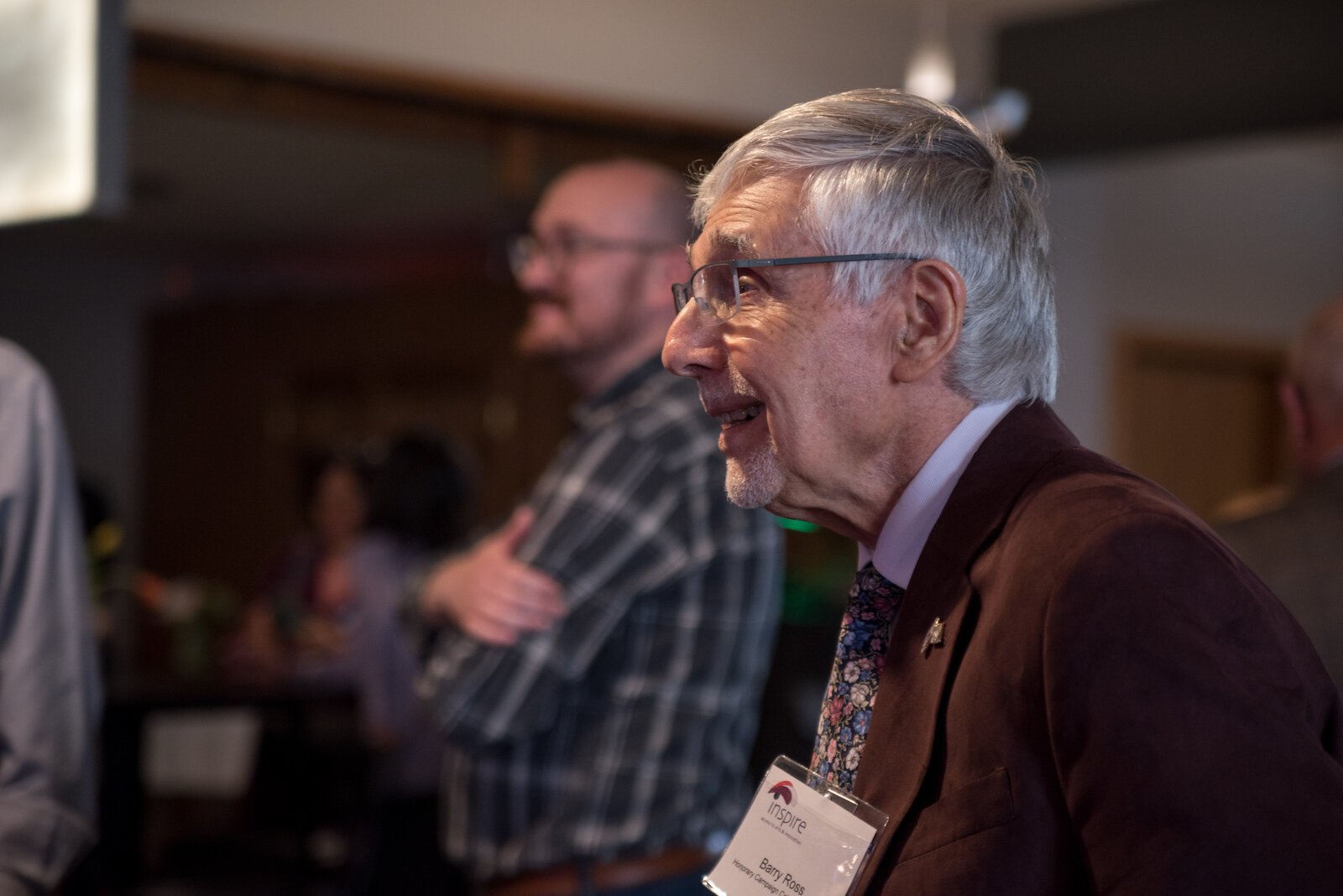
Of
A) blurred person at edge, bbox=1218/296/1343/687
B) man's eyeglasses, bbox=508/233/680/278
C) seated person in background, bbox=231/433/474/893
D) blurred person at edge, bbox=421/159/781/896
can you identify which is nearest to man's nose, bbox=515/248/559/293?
man's eyeglasses, bbox=508/233/680/278

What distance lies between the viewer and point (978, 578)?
0.94 meters

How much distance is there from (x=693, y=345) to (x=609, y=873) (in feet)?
2.85

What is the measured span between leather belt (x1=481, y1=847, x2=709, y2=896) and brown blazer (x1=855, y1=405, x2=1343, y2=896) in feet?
2.75

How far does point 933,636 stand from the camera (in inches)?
37.3

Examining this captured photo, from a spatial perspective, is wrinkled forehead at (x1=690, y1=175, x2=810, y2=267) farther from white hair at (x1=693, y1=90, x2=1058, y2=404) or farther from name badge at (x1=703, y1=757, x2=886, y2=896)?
name badge at (x1=703, y1=757, x2=886, y2=896)

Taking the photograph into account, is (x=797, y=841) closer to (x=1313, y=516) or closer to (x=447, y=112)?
(x=1313, y=516)

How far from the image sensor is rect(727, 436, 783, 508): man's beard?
1089 millimetres

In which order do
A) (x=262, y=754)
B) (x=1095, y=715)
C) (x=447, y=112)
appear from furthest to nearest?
(x=447, y=112), (x=262, y=754), (x=1095, y=715)

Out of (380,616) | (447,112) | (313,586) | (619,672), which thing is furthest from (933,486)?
(447,112)

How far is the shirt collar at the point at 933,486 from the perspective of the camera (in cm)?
104

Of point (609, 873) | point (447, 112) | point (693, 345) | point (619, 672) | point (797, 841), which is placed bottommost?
point (609, 873)

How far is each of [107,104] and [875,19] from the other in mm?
3682

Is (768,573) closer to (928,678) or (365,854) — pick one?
(928,678)

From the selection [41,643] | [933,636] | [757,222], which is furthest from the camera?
[41,643]
